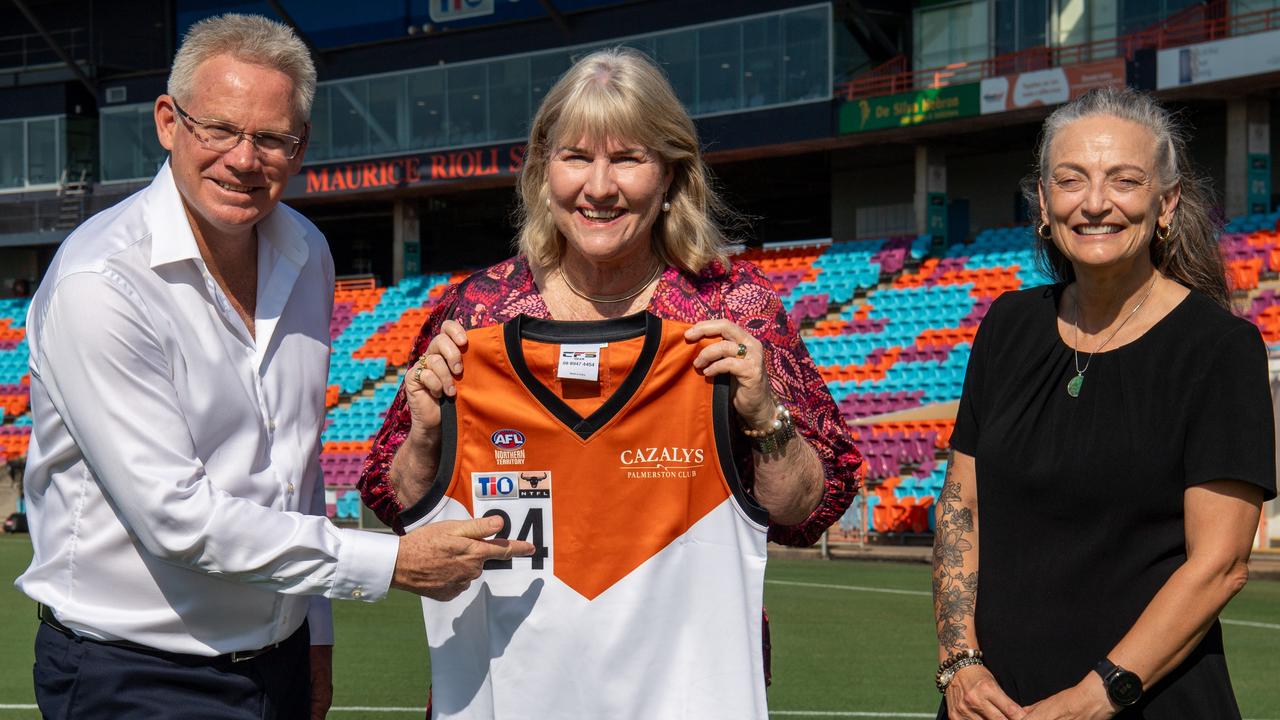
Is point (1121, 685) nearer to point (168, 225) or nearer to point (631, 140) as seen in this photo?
point (631, 140)

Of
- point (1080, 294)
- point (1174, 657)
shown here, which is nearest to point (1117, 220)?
point (1080, 294)

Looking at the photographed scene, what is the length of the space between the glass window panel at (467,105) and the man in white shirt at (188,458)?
3052 centimetres

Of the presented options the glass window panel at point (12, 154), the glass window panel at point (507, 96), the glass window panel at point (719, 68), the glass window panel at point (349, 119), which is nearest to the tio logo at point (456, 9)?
the glass window panel at point (507, 96)

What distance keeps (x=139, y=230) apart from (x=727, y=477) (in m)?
1.44

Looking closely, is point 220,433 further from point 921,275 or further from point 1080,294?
point 921,275

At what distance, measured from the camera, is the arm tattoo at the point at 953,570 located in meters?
3.39

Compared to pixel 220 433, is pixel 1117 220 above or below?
above

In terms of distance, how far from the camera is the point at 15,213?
39.4 metres

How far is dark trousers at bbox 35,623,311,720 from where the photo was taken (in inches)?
120

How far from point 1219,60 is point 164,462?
78.0ft

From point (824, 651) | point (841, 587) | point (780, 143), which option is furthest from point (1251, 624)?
point (780, 143)

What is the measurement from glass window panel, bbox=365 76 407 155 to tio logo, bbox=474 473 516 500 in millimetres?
32251

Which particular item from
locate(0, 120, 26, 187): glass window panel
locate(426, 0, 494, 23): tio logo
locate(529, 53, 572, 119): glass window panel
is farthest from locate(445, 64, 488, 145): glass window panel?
locate(0, 120, 26, 187): glass window panel

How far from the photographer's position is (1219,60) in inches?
925
